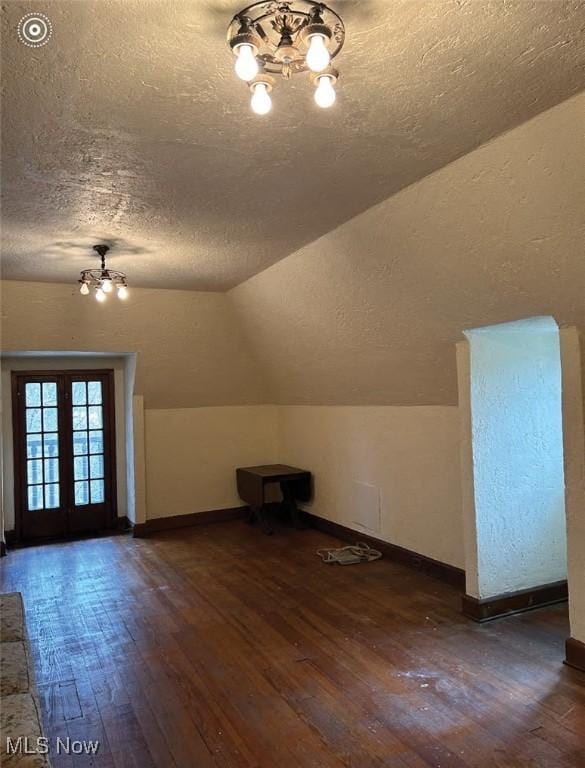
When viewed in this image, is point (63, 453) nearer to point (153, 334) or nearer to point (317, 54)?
point (153, 334)

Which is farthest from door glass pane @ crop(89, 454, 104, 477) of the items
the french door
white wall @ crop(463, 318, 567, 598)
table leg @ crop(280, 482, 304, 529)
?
white wall @ crop(463, 318, 567, 598)

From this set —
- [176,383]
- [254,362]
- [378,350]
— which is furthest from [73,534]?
[378,350]

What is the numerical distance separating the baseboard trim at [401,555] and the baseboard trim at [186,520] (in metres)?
1.01

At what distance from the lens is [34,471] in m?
5.68

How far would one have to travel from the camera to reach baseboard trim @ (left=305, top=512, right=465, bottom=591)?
3.94m

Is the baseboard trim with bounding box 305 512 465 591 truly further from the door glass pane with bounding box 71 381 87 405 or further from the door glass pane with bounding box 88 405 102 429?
the door glass pane with bounding box 71 381 87 405

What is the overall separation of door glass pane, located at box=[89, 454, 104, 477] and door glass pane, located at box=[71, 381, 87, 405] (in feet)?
2.05

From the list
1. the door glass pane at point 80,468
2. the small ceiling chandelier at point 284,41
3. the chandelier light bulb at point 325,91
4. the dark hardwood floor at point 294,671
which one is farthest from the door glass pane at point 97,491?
the chandelier light bulb at point 325,91

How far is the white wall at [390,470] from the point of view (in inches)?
158

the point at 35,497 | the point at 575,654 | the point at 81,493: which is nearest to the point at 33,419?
the point at 35,497

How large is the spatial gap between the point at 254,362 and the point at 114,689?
3598mm

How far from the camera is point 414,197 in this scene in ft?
8.86

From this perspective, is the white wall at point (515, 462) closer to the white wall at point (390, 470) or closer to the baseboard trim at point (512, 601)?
the baseboard trim at point (512, 601)

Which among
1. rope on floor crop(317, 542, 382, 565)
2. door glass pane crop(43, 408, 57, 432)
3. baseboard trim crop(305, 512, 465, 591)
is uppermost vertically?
door glass pane crop(43, 408, 57, 432)
